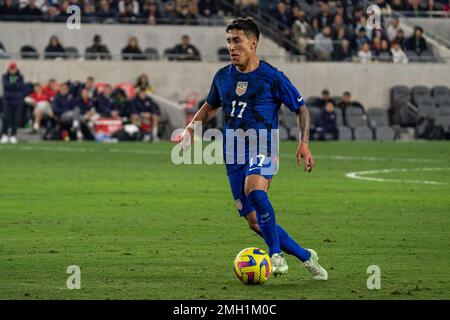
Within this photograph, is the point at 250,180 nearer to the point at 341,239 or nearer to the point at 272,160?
the point at 272,160

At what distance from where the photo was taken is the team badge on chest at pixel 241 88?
40.2 ft

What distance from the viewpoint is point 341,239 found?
1550cm

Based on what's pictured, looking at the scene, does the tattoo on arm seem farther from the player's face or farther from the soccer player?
the player's face

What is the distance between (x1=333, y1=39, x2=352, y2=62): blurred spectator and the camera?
44.7 meters

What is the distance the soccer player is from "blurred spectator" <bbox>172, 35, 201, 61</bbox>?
29.7 metres

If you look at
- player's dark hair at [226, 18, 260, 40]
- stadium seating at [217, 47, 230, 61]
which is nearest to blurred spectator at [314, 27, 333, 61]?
stadium seating at [217, 47, 230, 61]

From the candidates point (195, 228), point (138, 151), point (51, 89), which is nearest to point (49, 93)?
point (51, 89)

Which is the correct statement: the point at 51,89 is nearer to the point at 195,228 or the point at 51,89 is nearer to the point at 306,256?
the point at 195,228

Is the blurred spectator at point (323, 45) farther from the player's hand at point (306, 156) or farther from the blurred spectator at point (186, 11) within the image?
the player's hand at point (306, 156)

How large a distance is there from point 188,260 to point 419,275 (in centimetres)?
238

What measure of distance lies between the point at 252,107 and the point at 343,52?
108 feet

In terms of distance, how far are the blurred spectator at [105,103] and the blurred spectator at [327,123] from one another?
647 cm
